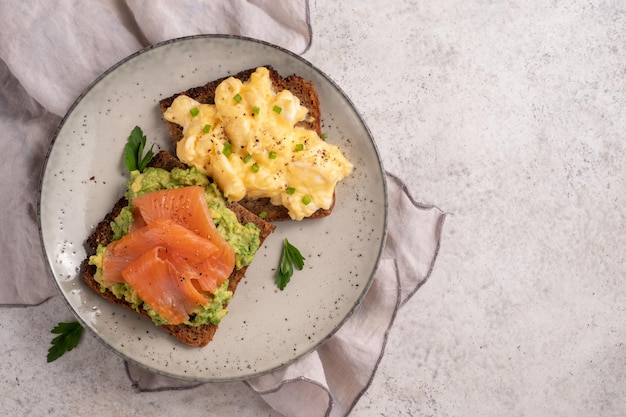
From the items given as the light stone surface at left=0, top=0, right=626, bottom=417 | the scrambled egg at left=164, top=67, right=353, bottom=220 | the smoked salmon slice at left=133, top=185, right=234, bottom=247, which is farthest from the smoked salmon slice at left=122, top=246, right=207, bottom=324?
the light stone surface at left=0, top=0, right=626, bottom=417

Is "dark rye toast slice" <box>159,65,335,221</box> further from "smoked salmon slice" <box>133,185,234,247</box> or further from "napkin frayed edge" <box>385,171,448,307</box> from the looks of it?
"napkin frayed edge" <box>385,171,448,307</box>

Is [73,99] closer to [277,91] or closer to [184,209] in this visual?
[184,209]

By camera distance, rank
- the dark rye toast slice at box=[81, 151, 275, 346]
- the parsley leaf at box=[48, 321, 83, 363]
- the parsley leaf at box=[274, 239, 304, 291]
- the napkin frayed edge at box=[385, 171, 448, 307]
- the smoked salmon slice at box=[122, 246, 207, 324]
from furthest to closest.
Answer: the napkin frayed edge at box=[385, 171, 448, 307], the parsley leaf at box=[48, 321, 83, 363], the parsley leaf at box=[274, 239, 304, 291], the dark rye toast slice at box=[81, 151, 275, 346], the smoked salmon slice at box=[122, 246, 207, 324]

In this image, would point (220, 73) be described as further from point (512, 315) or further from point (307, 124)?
point (512, 315)

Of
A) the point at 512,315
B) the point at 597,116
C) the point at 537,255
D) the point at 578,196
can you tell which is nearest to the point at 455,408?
the point at 512,315

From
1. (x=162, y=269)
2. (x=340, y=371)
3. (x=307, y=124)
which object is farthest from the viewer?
(x=340, y=371)

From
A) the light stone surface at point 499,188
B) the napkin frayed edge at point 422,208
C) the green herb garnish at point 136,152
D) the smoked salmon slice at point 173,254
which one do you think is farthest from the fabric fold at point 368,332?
the green herb garnish at point 136,152

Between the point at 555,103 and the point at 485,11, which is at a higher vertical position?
the point at 485,11
